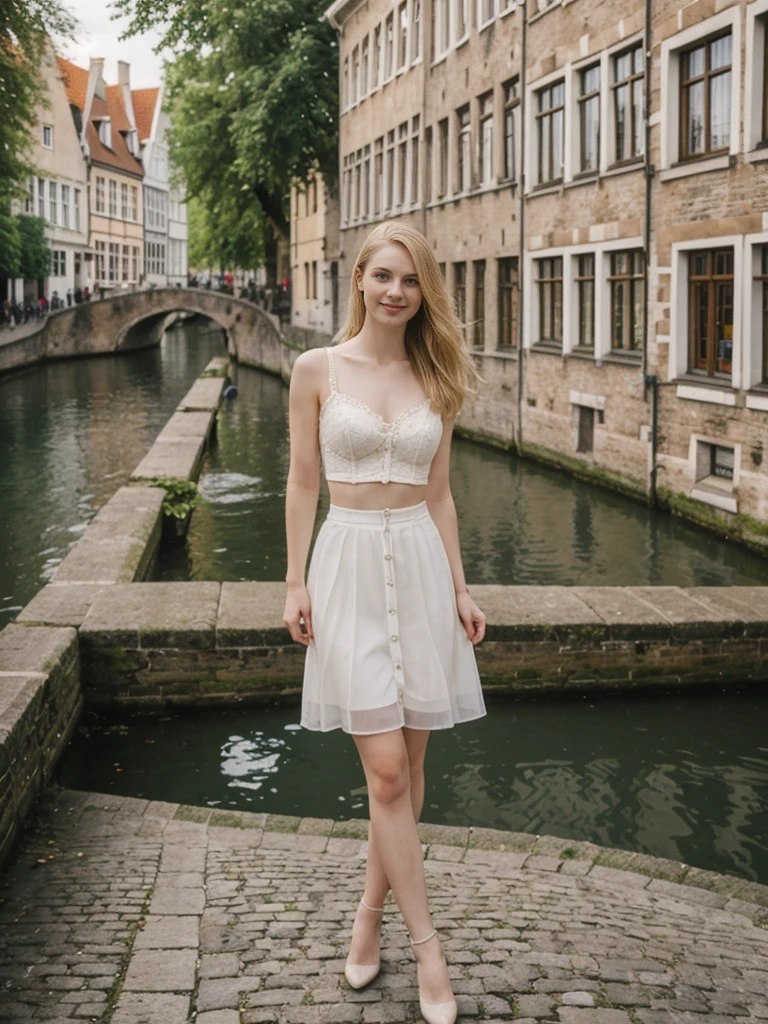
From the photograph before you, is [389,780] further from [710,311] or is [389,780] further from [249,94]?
[249,94]

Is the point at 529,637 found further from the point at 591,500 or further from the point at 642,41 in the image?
the point at 642,41

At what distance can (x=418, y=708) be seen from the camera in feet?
12.5

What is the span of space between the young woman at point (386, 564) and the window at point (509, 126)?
20.5 m

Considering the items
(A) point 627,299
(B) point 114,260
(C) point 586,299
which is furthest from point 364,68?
(B) point 114,260

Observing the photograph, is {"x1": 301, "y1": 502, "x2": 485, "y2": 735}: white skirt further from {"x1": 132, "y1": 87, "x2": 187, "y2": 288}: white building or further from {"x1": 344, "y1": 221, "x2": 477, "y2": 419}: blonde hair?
{"x1": 132, "y1": 87, "x2": 187, "y2": 288}: white building

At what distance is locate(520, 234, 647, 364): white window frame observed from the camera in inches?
761

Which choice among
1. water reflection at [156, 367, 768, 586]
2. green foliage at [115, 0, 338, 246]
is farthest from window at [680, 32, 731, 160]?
green foliage at [115, 0, 338, 246]

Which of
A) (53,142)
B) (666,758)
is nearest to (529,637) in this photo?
(666,758)

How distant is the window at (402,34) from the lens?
105 ft

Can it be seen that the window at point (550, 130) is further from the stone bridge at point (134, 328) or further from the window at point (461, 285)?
the stone bridge at point (134, 328)

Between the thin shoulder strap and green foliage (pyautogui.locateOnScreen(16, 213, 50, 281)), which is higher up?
green foliage (pyautogui.locateOnScreen(16, 213, 50, 281))

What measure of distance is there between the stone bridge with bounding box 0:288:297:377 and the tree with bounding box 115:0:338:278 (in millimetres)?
4780

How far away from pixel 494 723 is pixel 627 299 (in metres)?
11.7

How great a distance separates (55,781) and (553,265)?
1665cm
